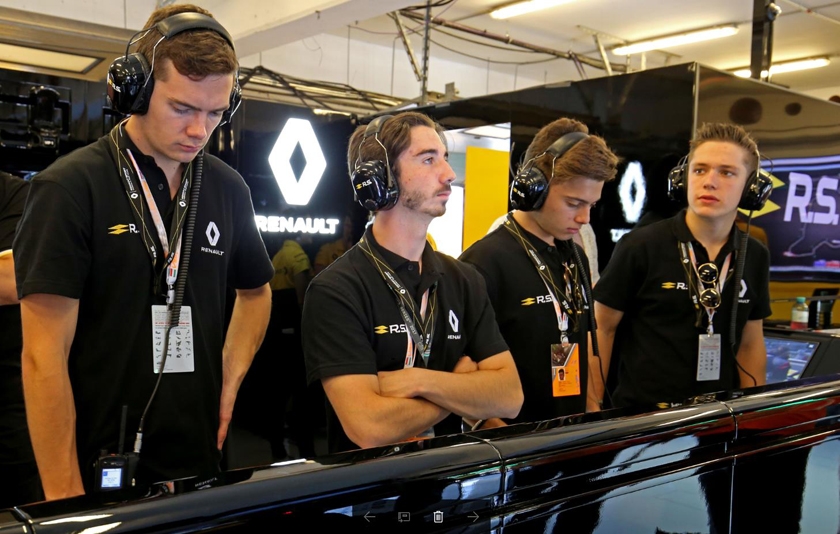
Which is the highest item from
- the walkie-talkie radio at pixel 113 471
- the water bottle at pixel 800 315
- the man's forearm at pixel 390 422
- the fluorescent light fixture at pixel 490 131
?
the fluorescent light fixture at pixel 490 131

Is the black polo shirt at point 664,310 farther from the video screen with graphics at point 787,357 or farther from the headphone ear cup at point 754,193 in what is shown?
the video screen with graphics at point 787,357

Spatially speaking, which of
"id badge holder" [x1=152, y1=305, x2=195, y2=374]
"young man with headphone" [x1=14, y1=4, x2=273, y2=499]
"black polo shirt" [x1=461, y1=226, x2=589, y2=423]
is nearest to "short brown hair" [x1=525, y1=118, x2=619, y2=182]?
"black polo shirt" [x1=461, y1=226, x2=589, y2=423]

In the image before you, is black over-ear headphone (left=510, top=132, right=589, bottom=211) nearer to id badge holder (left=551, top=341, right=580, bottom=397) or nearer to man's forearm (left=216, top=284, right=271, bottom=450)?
id badge holder (left=551, top=341, right=580, bottom=397)

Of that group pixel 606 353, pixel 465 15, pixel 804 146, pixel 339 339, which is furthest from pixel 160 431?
pixel 465 15

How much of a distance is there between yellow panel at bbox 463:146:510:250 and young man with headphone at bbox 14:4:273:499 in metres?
4.67

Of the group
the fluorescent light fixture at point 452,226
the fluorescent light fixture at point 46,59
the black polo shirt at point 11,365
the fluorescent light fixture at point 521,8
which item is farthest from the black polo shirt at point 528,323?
the fluorescent light fixture at point 521,8

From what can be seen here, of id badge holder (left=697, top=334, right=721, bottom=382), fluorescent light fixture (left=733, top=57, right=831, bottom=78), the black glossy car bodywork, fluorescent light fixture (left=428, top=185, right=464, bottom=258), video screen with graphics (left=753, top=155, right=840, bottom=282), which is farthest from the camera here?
fluorescent light fixture (left=733, top=57, right=831, bottom=78)

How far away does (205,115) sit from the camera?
1.62 metres

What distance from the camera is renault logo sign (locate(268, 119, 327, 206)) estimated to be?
429 cm

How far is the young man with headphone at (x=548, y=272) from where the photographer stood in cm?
218

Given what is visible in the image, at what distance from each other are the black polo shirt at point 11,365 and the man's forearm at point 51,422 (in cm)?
89

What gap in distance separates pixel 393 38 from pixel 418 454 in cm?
867

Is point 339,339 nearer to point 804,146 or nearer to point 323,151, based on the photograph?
point 323,151

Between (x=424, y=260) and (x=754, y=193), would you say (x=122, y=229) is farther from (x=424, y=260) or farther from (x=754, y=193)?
(x=754, y=193)
